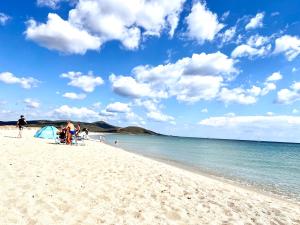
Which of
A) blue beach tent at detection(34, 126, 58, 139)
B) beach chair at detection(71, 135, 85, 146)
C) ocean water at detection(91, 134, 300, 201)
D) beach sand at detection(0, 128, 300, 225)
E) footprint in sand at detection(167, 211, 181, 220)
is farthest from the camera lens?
blue beach tent at detection(34, 126, 58, 139)

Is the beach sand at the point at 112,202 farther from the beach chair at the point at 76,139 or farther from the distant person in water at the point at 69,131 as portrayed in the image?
the beach chair at the point at 76,139

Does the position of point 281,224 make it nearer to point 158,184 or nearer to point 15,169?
point 158,184

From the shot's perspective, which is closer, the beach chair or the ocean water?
the ocean water

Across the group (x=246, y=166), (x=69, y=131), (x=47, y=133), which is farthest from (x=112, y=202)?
(x=47, y=133)

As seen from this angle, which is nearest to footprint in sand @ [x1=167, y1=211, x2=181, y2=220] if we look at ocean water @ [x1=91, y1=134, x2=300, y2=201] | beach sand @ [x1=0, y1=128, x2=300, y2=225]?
beach sand @ [x1=0, y1=128, x2=300, y2=225]

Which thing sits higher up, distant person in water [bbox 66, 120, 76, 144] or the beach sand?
distant person in water [bbox 66, 120, 76, 144]

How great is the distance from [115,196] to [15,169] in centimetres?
568

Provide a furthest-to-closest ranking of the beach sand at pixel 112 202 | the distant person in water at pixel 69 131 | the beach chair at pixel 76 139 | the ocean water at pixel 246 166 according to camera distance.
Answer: the beach chair at pixel 76 139 → the distant person in water at pixel 69 131 → the ocean water at pixel 246 166 → the beach sand at pixel 112 202

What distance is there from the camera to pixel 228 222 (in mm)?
8969

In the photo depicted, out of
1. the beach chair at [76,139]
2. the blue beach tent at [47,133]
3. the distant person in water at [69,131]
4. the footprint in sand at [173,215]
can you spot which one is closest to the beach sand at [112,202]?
the footprint in sand at [173,215]

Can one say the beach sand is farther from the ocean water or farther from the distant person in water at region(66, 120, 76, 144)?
the distant person in water at region(66, 120, 76, 144)

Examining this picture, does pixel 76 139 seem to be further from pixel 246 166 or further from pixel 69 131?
pixel 246 166

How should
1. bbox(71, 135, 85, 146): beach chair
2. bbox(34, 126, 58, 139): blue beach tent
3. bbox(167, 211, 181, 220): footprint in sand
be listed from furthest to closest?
bbox(34, 126, 58, 139): blue beach tent → bbox(71, 135, 85, 146): beach chair → bbox(167, 211, 181, 220): footprint in sand

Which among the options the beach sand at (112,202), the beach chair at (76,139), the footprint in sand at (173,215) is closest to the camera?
the beach sand at (112,202)
